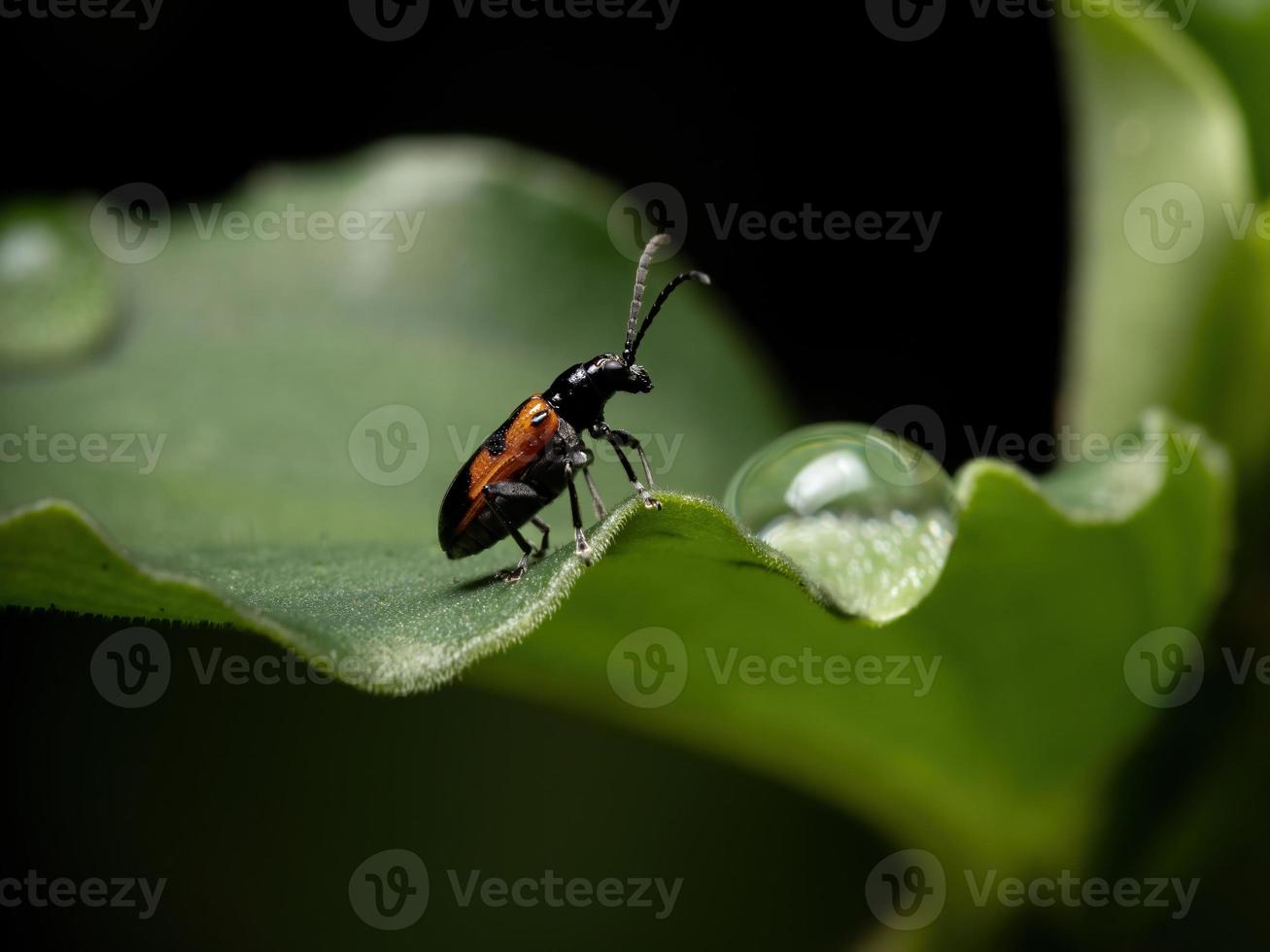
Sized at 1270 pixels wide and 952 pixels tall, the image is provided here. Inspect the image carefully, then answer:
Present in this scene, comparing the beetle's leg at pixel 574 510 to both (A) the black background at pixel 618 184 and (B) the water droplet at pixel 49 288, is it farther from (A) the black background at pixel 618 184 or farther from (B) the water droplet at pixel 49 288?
(B) the water droplet at pixel 49 288

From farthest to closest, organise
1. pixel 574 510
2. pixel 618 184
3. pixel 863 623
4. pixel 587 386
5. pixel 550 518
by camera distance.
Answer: pixel 618 184 < pixel 550 518 < pixel 587 386 < pixel 574 510 < pixel 863 623

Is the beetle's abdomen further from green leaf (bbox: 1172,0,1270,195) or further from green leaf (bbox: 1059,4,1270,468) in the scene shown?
green leaf (bbox: 1172,0,1270,195)

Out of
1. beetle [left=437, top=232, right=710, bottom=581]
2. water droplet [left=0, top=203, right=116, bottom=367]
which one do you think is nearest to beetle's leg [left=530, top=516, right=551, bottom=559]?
beetle [left=437, top=232, right=710, bottom=581]

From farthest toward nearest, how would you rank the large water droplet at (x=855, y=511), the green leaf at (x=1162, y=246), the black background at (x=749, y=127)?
the black background at (x=749, y=127) → the green leaf at (x=1162, y=246) → the large water droplet at (x=855, y=511)

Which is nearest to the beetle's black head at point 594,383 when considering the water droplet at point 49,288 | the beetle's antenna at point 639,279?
the beetle's antenna at point 639,279

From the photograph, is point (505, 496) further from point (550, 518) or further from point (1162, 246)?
point (1162, 246)

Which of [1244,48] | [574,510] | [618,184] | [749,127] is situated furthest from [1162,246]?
[618,184]

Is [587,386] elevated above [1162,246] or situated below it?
below

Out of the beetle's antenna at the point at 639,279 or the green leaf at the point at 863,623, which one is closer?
the green leaf at the point at 863,623
